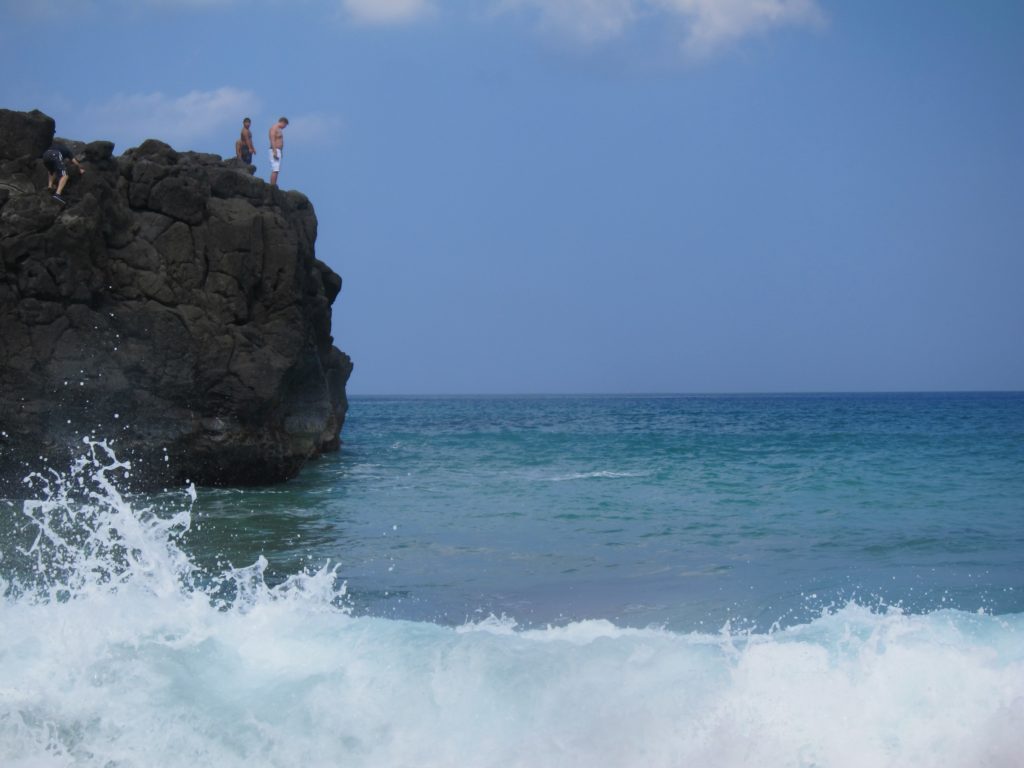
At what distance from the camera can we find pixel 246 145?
21344 mm

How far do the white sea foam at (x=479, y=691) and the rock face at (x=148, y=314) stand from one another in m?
8.88

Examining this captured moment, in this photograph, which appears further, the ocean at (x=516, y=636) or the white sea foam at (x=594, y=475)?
the white sea foam at (x=594, y=475)

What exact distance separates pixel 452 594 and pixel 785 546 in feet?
15.3

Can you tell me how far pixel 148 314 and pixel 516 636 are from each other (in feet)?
38.2

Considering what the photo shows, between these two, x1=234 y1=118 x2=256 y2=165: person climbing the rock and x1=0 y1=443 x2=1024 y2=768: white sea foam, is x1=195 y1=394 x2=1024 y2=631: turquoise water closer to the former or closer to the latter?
x1=0 y1=443 x2=1024 y2=768: white sea foam

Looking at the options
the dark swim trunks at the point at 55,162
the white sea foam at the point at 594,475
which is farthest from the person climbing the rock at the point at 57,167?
the white sea foam at the point at 594,475

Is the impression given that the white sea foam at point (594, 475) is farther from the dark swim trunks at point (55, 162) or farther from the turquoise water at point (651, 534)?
the dark swim trunks at point (55, 162)

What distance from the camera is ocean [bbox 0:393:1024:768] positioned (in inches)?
226

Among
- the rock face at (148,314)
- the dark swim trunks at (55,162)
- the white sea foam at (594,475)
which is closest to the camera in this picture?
the rock face at (148,314)

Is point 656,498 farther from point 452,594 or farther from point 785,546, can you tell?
point 452,594

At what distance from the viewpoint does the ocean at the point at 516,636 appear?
5734mm

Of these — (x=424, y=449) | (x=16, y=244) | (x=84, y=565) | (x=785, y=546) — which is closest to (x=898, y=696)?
(x=785, y=546)

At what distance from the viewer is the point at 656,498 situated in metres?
16.4

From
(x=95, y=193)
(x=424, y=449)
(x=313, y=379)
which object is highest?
(x=95, y=193)
